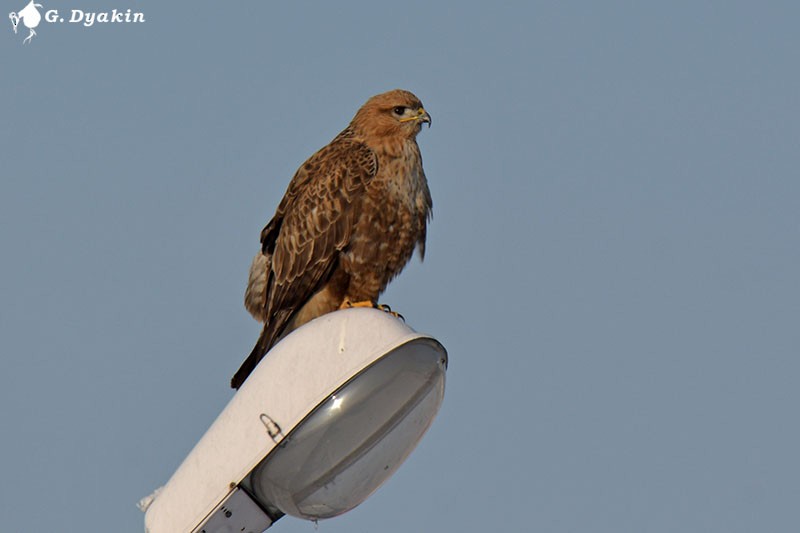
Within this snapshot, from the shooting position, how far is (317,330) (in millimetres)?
4125

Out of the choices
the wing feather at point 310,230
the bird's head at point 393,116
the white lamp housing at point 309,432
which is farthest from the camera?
the bird's head at point 393,116

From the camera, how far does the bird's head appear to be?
7.88 meters

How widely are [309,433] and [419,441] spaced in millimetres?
485

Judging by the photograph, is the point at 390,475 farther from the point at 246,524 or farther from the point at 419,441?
the point at 246,524

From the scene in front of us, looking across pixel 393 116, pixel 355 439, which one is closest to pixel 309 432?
pixel 355 439

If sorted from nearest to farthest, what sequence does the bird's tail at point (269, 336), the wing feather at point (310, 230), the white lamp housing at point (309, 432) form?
1. the white lamp housing at point (309, 432)
2. the bird's tail at point (269, 336)
3. the wing feather at point (310, 230)

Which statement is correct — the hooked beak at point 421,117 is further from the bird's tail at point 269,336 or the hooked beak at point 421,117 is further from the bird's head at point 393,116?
the bird's tail at point 269,336

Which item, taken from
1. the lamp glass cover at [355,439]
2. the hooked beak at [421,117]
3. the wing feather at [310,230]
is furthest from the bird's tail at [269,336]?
the lamp glass cover at [355,439]

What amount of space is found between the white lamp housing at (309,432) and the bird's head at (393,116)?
149 inches

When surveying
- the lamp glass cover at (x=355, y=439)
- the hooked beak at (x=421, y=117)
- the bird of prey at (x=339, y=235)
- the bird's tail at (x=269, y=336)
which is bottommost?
the lamp glass cover at (x=355, y=439)

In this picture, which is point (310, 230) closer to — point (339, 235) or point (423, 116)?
point (339, 235)

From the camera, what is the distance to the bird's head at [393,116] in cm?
788

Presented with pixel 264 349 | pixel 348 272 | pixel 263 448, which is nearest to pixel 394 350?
pixel 263 448

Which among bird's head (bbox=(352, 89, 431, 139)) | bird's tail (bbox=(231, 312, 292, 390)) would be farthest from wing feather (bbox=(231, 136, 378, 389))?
bird's head (bbox=(352, 89, 431, 139))
